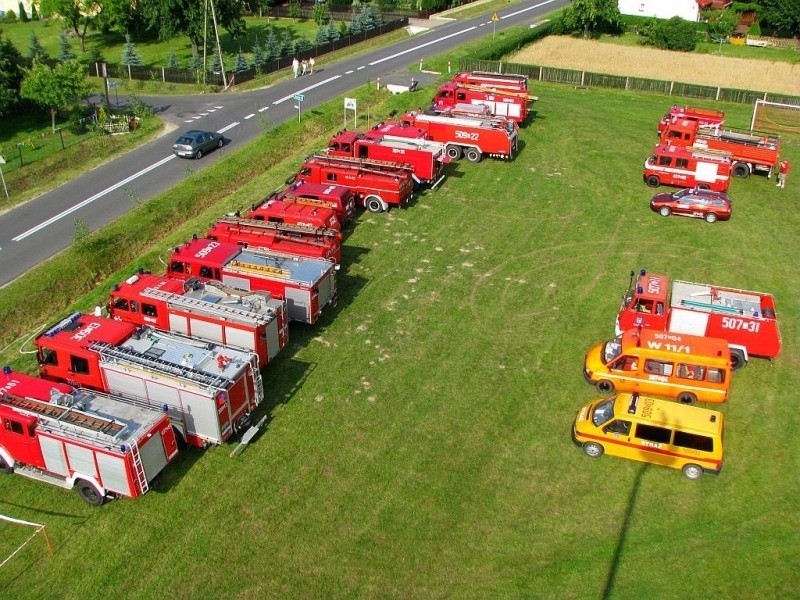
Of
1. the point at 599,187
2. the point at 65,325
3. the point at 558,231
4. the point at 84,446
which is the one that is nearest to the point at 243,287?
the point at 65,325

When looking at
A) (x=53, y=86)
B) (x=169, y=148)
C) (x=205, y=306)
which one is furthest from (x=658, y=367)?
(x=53, y=86)

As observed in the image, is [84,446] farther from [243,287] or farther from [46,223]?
[46,223]

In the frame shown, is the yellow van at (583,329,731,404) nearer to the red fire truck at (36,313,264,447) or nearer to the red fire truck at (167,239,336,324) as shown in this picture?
the red fire truck at (167,239,336,324)

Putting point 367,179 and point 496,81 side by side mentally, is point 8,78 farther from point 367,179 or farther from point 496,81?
point 496,81

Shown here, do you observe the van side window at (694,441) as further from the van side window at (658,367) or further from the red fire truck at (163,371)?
the red fire truck at (163,371)

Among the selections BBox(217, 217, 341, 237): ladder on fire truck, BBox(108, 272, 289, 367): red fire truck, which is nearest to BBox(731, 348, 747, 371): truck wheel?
BBox(108, 272, 289, 367): red fire truck

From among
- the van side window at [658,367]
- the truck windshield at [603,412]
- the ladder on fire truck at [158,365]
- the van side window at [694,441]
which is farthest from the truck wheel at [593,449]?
the ladder on fire truck at [158,365]
